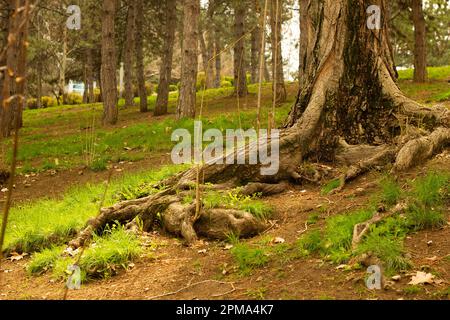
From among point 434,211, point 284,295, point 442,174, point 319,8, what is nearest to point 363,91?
point 319,8

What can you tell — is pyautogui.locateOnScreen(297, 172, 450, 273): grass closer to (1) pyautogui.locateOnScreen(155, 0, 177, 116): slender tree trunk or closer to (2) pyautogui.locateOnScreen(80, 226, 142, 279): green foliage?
(2) pyautogui.locateOnScreen(80, 226, 142, 279): green foliage

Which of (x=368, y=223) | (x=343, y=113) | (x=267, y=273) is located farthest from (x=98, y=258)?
(x=343, y=113)

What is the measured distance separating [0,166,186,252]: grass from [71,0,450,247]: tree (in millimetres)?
671

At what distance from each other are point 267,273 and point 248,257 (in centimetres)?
32

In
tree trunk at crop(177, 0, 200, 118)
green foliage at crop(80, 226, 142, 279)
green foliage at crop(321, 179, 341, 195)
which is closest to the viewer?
green foliage at crop(80, 226, 142, 279)

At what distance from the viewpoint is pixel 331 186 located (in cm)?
639

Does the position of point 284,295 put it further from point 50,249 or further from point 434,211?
point 50,249

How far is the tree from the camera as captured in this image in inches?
265

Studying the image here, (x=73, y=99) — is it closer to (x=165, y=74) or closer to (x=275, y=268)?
(x=165, y=74)

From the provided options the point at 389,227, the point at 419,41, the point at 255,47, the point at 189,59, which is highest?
the point at 255,47

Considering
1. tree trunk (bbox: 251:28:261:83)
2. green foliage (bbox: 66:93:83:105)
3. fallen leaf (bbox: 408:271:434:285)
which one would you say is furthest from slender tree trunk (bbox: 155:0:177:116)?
green foliage (bbox: 66:93:83:105)

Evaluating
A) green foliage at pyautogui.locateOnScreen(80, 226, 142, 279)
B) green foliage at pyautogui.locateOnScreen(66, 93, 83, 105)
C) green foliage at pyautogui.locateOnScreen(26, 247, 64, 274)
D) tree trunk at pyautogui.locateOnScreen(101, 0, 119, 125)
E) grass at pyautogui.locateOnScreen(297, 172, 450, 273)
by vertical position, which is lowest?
green foliage at pyautogui.locateOnScreen(26, 247, 64, 274)

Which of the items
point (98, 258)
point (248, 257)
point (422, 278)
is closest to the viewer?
point (422, 278)
